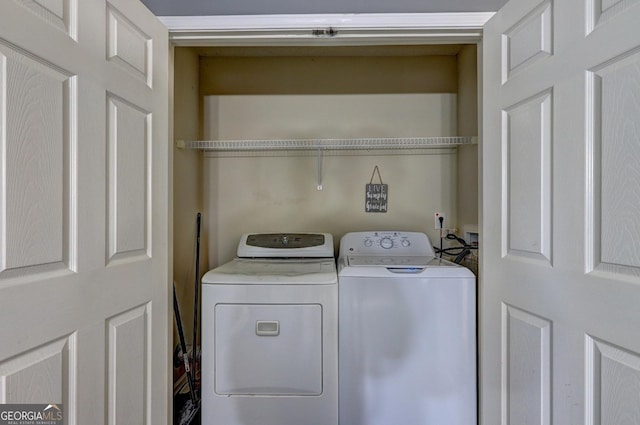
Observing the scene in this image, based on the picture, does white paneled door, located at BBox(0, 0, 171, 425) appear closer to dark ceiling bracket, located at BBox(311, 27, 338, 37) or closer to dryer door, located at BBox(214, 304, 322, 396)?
dryer door, located at BBox(214, 304, 322, 396)

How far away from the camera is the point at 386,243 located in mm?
2123

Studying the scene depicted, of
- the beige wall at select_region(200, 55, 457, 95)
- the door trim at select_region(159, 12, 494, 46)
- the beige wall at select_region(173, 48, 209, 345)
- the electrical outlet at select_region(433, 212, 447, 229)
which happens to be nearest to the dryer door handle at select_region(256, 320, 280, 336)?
the beige wall at select_region(173, 48, 209, 345)

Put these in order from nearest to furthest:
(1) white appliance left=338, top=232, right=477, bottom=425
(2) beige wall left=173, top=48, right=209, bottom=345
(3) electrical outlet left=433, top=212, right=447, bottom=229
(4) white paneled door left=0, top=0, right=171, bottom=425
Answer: (4) white paneled door left=0, top=0, right=171, bottom=425, (1) white appliance left=338, top=232, right=477, bottom=425, (2) beige wall left=173, top=48, right=209, bottom=345, (3) electrical outlet left=433, top=212, right=447, bottom=229

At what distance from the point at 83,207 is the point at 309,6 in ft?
3.72

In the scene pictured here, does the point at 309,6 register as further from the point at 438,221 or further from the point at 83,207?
the point at 438,221

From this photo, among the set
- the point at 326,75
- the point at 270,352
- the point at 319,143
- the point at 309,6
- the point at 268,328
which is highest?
the point at 326,75

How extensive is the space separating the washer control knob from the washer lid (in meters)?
0.39

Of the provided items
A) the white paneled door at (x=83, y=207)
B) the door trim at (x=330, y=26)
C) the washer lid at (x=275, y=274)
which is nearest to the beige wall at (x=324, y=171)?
the washer lid at (x=275, y=274)

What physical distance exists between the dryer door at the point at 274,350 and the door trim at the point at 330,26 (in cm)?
117

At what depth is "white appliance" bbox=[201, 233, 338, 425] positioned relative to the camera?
1541 millimetres

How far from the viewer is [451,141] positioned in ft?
6.65
